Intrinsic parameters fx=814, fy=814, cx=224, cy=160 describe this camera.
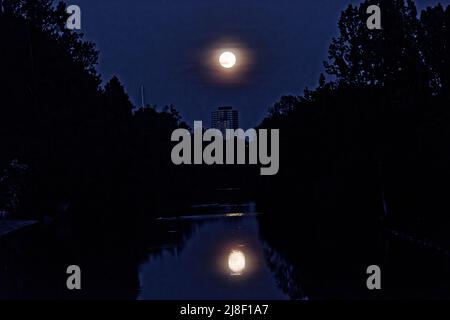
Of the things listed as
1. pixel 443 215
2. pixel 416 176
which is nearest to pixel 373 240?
pixel 443 215

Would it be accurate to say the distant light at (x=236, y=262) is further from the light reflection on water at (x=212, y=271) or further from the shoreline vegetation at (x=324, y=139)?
the shoreline vegetation at (x=324, y=139)

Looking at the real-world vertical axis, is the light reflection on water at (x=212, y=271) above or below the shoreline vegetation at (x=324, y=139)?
below

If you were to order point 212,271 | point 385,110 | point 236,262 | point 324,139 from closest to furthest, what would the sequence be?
point 212,271
point 236,262
point 385,110
point 324,139

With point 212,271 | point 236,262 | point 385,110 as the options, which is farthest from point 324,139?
point 212,271

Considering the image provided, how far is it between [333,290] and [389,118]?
25.8 meters

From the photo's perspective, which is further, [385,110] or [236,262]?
[385,110]

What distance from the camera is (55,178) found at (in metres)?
55.2

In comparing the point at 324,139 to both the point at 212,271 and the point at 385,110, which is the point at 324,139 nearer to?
the point at 385,110

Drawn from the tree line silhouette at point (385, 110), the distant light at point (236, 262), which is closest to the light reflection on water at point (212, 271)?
the distant light at point (236, 262)

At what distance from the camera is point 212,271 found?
955 inches

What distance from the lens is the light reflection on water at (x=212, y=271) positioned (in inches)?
768

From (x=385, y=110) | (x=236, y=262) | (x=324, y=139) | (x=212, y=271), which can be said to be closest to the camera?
(x=212, y=271)

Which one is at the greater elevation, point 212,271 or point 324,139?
point 324,139

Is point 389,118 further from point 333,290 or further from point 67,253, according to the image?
point 333,290
